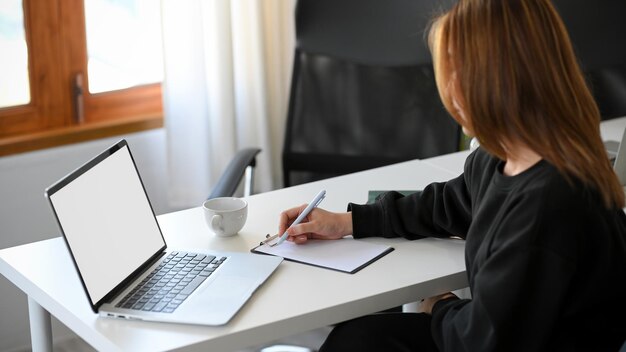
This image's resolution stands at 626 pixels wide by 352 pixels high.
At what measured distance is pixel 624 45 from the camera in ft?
A: 9.09

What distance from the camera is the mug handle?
1753mm

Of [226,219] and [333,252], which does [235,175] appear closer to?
[226,219]

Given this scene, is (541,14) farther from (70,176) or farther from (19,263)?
(19,263)

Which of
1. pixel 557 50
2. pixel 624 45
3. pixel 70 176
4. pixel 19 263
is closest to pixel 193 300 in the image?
pixel 70 176

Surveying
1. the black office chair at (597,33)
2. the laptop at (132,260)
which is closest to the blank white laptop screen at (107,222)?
the laptop at (132,260)

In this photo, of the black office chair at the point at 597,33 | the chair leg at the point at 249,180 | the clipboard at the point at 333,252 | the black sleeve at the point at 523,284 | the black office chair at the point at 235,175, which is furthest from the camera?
the black office chair at the point at 597,33

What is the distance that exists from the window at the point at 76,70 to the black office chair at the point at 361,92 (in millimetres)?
551

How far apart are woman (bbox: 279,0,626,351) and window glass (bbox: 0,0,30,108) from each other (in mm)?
1553

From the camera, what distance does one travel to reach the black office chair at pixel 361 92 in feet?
8.17

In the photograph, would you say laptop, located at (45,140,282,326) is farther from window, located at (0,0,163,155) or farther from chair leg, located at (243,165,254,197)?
window, located at (0,0,163,155)

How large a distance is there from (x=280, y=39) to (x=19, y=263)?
1.55m

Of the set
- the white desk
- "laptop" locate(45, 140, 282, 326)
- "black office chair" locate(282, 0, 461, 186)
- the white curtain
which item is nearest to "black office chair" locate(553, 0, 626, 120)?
"black office chair" locate(282, 0, 461, 186)

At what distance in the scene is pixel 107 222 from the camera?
1533 mm

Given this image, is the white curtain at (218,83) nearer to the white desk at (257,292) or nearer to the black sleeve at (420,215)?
the white desk at (257,292)
